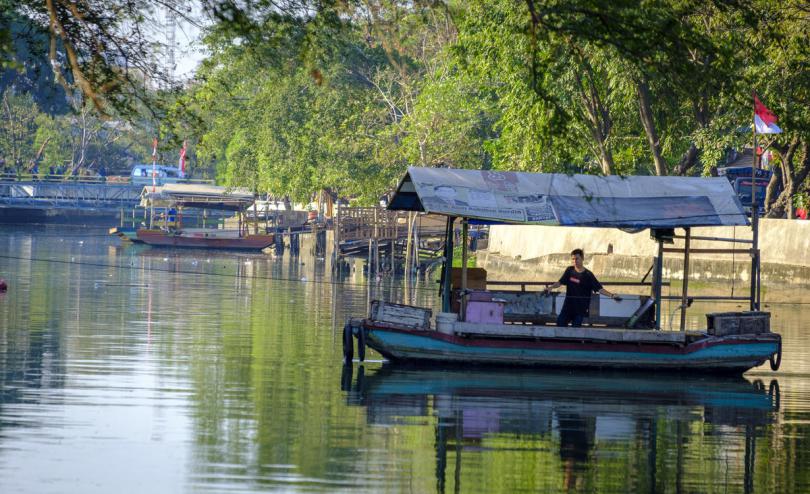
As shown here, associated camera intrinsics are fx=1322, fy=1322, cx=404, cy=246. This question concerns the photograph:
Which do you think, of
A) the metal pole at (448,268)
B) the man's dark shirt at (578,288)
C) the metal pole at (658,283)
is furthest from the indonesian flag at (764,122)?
the metal pole at (448,268)

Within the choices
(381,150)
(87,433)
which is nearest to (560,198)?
(87,433)

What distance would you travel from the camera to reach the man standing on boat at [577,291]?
64.6 feet

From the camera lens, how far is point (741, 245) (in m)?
34.8

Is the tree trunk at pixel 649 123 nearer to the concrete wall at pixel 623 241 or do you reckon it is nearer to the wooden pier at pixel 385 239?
the concrete wall at pixel 623 241

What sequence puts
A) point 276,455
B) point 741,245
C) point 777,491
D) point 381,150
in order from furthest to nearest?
point 381,150 → point 741,245 → point 276,455 → point 777,491

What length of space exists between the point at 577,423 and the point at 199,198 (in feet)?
205

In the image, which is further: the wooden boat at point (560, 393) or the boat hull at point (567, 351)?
the boat hull at point (567, 351)

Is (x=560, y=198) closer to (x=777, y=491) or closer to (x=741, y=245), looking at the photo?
(x=777, y=491)

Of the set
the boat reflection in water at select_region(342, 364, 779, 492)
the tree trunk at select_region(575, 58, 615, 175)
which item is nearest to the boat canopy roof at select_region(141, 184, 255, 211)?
the tree trunk at select_region(575, 58, 615, 175)

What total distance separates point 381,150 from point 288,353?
1450 inches

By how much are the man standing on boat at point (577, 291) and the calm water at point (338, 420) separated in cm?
108

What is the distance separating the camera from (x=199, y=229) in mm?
75000

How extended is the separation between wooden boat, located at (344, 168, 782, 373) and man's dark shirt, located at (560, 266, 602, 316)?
0.73 metres

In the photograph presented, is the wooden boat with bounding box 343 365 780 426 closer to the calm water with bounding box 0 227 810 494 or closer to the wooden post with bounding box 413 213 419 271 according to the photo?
the calm water with bounding box 0 227 810 494
